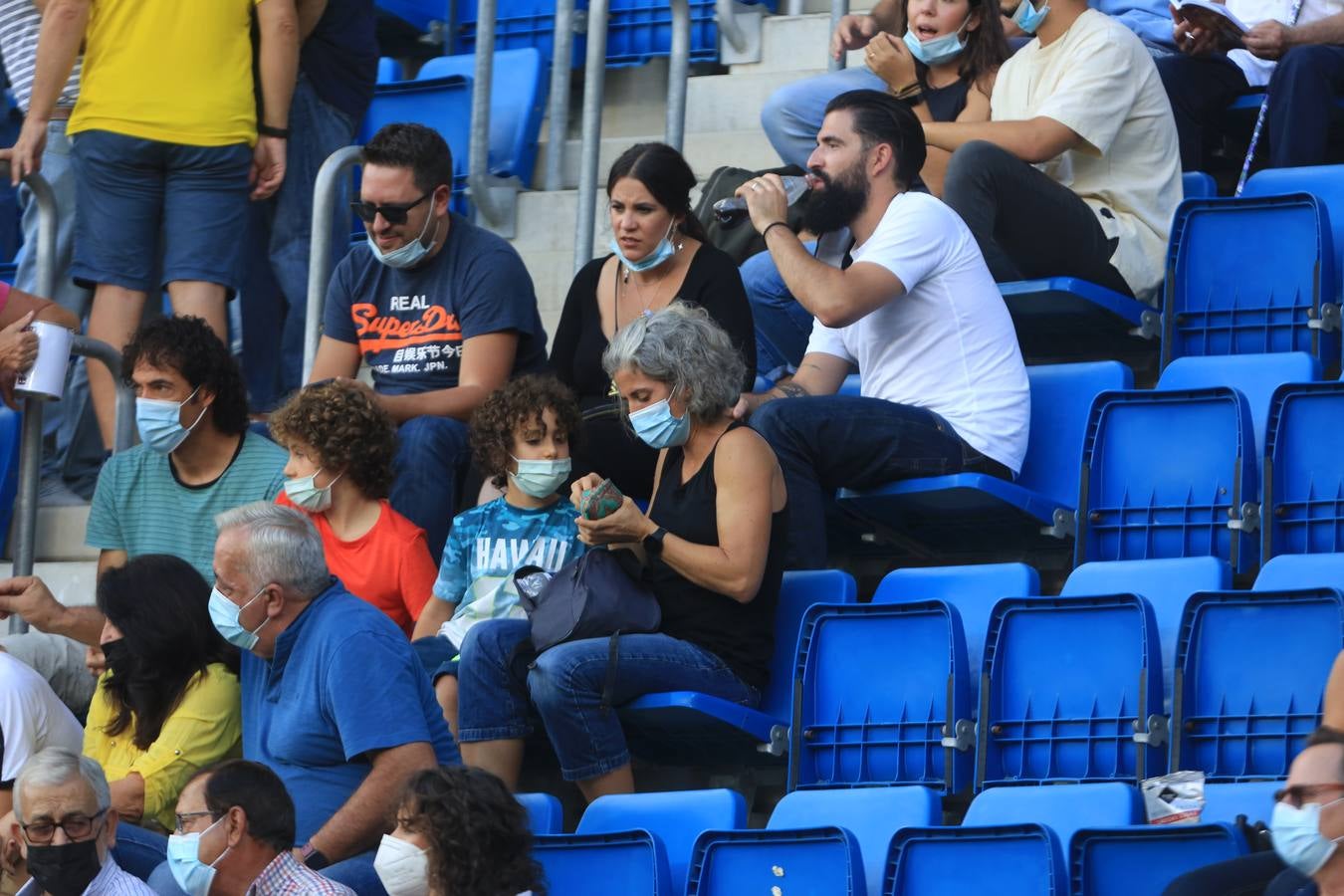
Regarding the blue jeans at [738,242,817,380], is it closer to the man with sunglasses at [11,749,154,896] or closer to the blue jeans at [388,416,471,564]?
the blue jeans at [388,416,471,564]

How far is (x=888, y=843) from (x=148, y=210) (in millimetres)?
3294

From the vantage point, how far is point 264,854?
4.25 metres

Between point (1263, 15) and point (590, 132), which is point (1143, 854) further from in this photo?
point (1263, 15)

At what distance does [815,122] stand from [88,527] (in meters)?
2.18

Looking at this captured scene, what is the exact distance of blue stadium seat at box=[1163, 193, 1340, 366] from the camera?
5609mm

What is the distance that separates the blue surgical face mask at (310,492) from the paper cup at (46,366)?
0.83 meters

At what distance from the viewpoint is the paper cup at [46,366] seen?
5.92m

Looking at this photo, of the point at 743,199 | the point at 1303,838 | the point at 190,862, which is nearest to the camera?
the point at 1303,838

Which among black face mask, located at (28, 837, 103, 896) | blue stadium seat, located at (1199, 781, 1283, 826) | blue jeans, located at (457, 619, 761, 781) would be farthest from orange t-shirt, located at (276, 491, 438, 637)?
blue stadium seat, located at (1199, 781, 1283, 826)

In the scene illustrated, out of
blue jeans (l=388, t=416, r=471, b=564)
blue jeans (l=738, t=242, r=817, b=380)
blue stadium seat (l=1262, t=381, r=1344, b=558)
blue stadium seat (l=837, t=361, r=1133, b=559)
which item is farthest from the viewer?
blue jeans (l=738, t=242, r=817, b=380)

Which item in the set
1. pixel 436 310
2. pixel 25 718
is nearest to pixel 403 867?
pixel 25 718

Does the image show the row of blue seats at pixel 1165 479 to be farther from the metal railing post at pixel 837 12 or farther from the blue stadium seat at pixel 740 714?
the metal railing post at pixel 837 12

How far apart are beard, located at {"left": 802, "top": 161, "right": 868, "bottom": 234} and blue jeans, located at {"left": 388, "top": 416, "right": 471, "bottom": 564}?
975 millimetres

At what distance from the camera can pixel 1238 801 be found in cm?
412
